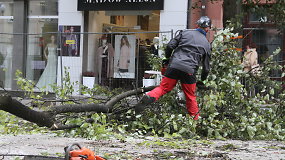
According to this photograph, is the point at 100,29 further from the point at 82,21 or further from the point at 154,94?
the point at 154,94

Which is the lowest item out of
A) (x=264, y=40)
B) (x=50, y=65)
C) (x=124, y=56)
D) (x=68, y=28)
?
(x=50, y=65)

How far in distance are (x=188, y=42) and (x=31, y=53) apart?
27.5 feet

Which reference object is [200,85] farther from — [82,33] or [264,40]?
[82,33]

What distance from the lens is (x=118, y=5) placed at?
53.4 feet

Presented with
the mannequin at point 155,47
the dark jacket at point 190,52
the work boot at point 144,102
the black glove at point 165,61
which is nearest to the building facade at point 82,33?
the mannequin at point 155,47

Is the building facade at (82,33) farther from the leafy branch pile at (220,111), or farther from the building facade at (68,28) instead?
the leafy branch pile at (220,111)

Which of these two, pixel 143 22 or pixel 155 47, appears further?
pixel 143 22

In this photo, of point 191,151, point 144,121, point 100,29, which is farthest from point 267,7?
point 100,29

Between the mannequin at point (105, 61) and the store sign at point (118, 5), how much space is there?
2351 millimetres

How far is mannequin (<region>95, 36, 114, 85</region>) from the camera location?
1308 cm

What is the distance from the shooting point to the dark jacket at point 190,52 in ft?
27.6

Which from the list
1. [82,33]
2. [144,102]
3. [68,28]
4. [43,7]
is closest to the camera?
[144,102]

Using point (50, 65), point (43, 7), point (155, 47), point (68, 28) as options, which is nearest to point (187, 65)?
point (155, 47)

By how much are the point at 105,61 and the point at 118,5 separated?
10.4 ft
